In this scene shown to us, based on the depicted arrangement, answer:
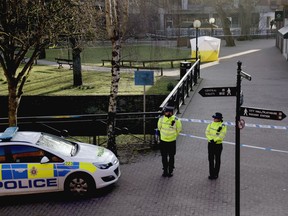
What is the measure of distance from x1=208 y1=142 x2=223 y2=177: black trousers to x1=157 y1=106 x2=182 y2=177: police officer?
0.87m

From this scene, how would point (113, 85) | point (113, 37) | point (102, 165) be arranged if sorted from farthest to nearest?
point (113, 85) < point (113, 37) < point (102, 165)

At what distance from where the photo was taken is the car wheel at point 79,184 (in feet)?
32.8

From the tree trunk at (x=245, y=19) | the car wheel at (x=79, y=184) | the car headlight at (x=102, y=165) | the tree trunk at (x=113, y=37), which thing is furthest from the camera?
the tree trunk at (x=245, y=19)

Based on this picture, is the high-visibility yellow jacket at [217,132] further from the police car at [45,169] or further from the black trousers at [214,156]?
the police car at [45,169]

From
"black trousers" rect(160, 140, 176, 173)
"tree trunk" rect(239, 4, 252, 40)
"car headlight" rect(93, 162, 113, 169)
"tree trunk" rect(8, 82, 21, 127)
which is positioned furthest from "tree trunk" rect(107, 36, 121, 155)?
"tree trunk" rect(239, 4, 252, 40)

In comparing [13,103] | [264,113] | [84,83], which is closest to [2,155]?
[13,103]

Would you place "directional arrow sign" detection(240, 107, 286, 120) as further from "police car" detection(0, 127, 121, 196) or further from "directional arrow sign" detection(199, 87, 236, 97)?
"police car" detection(0, 127, 121, 196)

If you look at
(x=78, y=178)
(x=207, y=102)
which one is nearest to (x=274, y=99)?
(x=207, y=102)

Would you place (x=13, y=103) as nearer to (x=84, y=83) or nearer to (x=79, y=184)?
(x=79, y=184)

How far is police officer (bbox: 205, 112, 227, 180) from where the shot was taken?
34.9 feet

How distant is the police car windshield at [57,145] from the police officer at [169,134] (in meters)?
2.14

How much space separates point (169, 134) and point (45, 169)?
3.03m

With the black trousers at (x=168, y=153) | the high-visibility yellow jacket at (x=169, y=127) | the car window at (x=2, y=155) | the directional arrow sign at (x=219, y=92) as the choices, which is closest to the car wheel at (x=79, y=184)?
the car window at (x=2, y=155)

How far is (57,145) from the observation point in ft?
34.8
